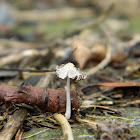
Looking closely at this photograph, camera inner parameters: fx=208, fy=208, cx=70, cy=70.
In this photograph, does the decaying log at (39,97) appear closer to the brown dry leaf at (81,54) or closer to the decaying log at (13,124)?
the decaying log at (13,124)

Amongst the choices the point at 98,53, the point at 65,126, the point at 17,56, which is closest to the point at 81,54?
the point at 98,53

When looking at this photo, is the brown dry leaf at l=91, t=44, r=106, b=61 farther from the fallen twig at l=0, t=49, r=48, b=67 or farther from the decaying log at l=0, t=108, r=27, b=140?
the decaying log at l=0, t=108, r=27, b=140

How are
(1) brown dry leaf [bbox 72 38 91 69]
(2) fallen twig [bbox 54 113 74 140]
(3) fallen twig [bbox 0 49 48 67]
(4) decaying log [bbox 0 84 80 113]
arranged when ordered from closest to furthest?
(2) fallen twig [bbox 54 113 74 140], (4) decaying log [bbox 0 84 80 113], (1) brown dry leaf [bbox 72 38 91 69], (3) fallen twig [bbox 0 49 48 67]

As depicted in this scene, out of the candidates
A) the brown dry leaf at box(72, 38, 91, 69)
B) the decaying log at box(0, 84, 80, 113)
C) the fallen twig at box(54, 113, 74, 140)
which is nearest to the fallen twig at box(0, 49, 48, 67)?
the brown dry leaf at box(72, 38, 91, 69)

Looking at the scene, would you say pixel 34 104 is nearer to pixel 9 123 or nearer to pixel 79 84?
pixel 9 123

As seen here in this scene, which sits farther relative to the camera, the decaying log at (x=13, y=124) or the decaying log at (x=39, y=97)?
the decaying log at (x=39, y=97)

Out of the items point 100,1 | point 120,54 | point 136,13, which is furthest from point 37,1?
point 120,54

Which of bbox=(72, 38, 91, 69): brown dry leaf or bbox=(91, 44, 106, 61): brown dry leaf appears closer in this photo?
bbox=(72, 38, 91, 69): brown dry leaf

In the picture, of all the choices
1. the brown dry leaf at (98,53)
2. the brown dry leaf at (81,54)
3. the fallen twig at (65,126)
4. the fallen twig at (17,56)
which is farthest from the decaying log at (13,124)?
the brown dry leaf at (98,53)
